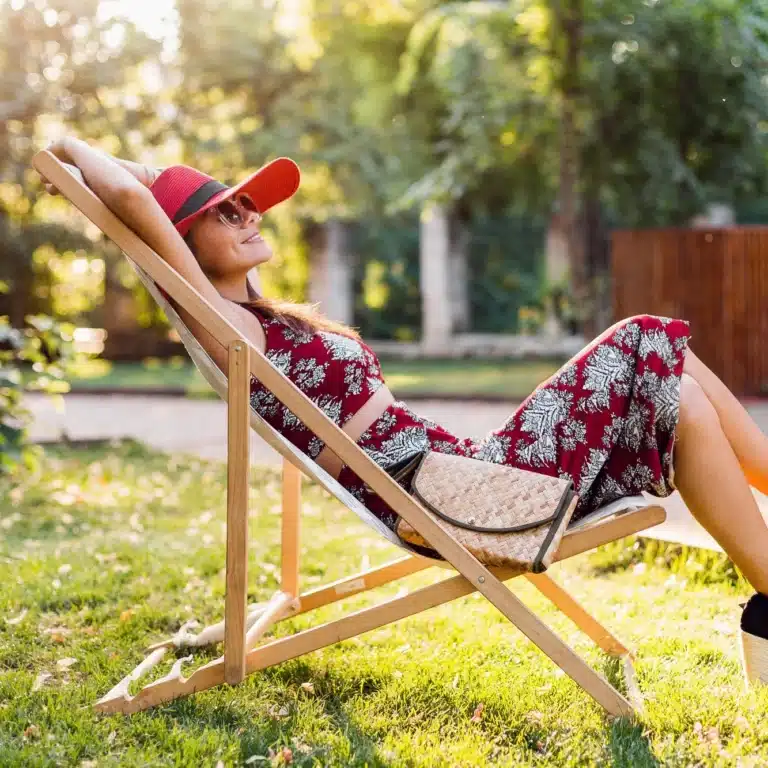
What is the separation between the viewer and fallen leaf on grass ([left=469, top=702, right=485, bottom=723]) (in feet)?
9.33

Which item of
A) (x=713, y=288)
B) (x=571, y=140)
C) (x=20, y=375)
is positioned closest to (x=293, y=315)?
(x=20, y=375)

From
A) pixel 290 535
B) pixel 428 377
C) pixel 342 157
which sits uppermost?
pixel 342 157

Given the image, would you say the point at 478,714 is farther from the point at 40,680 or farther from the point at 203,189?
the point at 203,189

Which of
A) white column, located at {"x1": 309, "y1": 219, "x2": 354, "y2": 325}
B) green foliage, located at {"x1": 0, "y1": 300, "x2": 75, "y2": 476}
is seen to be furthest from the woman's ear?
white column, located at {"x1": 309, "y1": 219, "x2": 354, "y2": 325}

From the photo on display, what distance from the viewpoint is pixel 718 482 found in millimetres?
2828

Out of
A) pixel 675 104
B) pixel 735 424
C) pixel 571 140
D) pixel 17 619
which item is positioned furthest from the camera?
pixel 675 104

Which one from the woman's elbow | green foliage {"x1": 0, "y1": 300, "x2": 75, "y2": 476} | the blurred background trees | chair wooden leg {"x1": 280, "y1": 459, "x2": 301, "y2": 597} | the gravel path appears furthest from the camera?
the blurred background trees

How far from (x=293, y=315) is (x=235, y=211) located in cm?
33

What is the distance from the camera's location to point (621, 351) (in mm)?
2916

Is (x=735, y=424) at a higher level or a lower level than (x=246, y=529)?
higher

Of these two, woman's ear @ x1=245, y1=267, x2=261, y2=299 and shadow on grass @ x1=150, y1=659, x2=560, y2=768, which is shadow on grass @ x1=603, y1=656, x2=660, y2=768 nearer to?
shadow on grass @ x1=150, y1=659, x2=560, y2=768

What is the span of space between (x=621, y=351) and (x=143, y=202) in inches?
48.3

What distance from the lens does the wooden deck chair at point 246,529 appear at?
8.87 ft

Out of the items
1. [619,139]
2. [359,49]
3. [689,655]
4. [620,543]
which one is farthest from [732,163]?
[689,655]
